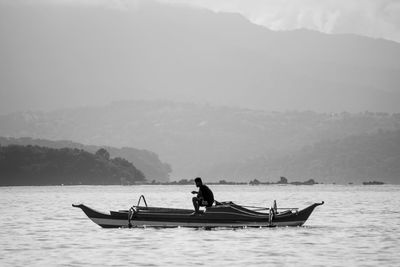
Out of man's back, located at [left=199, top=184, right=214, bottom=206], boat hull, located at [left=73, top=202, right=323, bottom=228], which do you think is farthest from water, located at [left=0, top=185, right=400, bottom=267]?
man's back, located at [left=199, top=184, right=214, bottom=206]

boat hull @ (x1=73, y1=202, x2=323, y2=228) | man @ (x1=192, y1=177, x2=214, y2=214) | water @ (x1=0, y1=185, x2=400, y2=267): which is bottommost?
water @ (x1=0, y1=185, x2=400, y2=267)

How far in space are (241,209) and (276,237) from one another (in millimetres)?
5290

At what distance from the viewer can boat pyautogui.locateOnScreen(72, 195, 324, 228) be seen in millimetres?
64688

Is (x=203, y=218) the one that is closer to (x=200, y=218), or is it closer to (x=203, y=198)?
Answer: (x=200, y=218)

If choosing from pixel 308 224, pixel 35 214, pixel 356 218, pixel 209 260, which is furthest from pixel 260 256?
pixel 35 214

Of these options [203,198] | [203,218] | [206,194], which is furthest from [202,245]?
[203,218]

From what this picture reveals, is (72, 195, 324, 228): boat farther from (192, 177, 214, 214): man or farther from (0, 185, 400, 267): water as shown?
(0, 185, 400, 267): water

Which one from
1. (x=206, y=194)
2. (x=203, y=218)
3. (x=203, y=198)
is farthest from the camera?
(x=203, y=218)

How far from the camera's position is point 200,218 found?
64.6m

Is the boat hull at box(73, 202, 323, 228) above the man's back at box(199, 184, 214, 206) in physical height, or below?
below

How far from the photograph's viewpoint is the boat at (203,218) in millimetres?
64688

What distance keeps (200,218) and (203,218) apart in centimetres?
21

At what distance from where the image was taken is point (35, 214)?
94438mm

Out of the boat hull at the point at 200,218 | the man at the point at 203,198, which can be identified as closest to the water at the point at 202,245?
the boat hull at the point at 200,218
